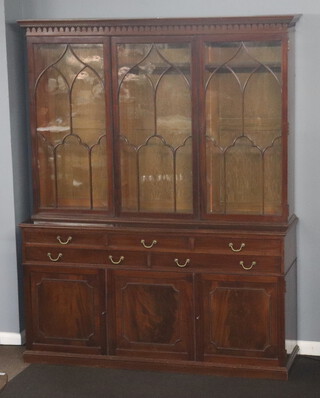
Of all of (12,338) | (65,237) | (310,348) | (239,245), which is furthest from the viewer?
(12,338)

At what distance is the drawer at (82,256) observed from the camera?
14.1 feet

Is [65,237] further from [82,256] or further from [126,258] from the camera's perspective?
[126,258]

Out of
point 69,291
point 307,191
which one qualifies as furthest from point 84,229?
point 307,191

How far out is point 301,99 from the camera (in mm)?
4355

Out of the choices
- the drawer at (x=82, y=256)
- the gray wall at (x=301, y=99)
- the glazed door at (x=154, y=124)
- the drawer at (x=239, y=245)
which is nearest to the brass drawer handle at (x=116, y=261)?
the drawer at (x=82, y=256)

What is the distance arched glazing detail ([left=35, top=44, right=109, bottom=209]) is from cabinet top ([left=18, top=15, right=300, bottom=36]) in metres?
0.08

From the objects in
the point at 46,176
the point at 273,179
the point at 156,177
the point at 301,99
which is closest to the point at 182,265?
the point at 156,177

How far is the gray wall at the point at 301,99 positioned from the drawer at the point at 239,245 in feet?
1.23

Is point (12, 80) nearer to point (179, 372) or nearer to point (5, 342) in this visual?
point (5, 342)

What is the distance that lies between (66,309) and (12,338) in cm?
50

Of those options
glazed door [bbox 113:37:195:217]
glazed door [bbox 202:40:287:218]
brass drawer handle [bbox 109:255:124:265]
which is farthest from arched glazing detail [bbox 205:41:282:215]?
brass drawer handle [bbox 109:255:124:265]

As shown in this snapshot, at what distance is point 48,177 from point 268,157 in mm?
1135

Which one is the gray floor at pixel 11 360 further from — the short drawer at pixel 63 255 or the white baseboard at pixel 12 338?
the short drawer at pixel 63 255

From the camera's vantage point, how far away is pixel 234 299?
13.8 feet
